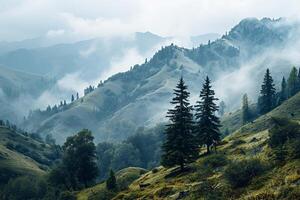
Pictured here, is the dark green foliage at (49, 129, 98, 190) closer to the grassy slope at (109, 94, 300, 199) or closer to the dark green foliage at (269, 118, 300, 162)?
the grassy slope at (109, 94, 300, 199)

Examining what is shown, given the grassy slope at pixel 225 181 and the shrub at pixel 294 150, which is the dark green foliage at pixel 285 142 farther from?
the grassy slope at pixel 225 181

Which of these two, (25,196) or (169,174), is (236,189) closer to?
(169,174)

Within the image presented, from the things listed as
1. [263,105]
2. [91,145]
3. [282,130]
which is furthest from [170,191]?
[263,105]

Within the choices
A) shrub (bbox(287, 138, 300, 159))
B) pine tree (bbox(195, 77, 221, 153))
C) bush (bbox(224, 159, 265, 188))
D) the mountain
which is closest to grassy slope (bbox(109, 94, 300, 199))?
the mountain

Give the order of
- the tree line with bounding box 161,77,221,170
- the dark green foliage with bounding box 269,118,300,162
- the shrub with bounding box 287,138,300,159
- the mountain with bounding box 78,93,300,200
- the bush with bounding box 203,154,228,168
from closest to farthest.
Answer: the mountain with bounding box 78,93,300,200
the shrub with bounding box 287,138,300,159
the dark green foliage with bounding box 269,118,300,162
the bush with bounding box 203,154,228,168
the tree line with bounding box 161,77,221,170

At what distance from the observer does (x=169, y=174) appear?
267 feet

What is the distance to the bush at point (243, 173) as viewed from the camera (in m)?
54.2

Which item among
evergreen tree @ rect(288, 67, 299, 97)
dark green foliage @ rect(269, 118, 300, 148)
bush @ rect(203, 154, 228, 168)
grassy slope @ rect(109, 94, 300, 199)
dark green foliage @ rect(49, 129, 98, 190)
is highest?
evergreen tree @ rect(288, 67, 299, 97)

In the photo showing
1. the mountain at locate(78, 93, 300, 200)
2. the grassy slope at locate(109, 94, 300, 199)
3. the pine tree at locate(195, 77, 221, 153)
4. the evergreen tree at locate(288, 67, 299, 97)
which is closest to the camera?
the mountain at locate(78, 93, 300, 200)

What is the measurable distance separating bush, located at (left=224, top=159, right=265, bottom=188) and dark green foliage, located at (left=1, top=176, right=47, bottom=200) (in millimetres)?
135814

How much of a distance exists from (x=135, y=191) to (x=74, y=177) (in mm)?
57672

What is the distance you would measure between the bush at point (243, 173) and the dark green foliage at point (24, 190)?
5347 inches

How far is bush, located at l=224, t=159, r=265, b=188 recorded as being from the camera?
178ft

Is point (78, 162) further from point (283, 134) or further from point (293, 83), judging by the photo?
point (293, 83)
